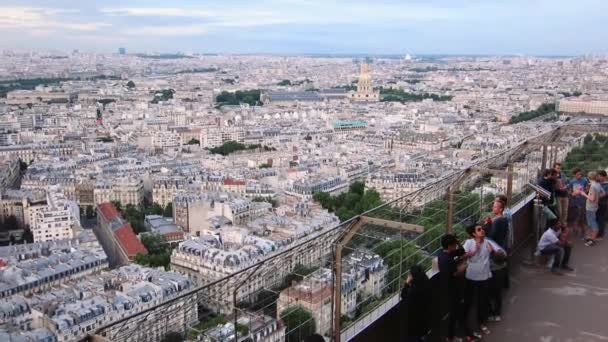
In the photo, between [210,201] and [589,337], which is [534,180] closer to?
[589,337]

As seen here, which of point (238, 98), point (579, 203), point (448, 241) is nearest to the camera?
point (448, 241)

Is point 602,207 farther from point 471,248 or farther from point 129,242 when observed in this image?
point 129,242

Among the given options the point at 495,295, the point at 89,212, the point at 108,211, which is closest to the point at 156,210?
the point at 108,211

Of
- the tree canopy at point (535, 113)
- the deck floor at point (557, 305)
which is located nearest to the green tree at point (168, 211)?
the deck floor at point (557, 305)

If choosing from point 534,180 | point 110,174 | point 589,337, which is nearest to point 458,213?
point 589,337

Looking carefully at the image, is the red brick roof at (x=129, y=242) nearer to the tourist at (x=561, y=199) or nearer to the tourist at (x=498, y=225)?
the tourist at (x=561, y=199)

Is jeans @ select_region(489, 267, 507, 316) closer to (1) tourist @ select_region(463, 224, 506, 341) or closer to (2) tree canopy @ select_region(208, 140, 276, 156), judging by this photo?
(1) tourist @ select_region(463, 224, 506, 341)
